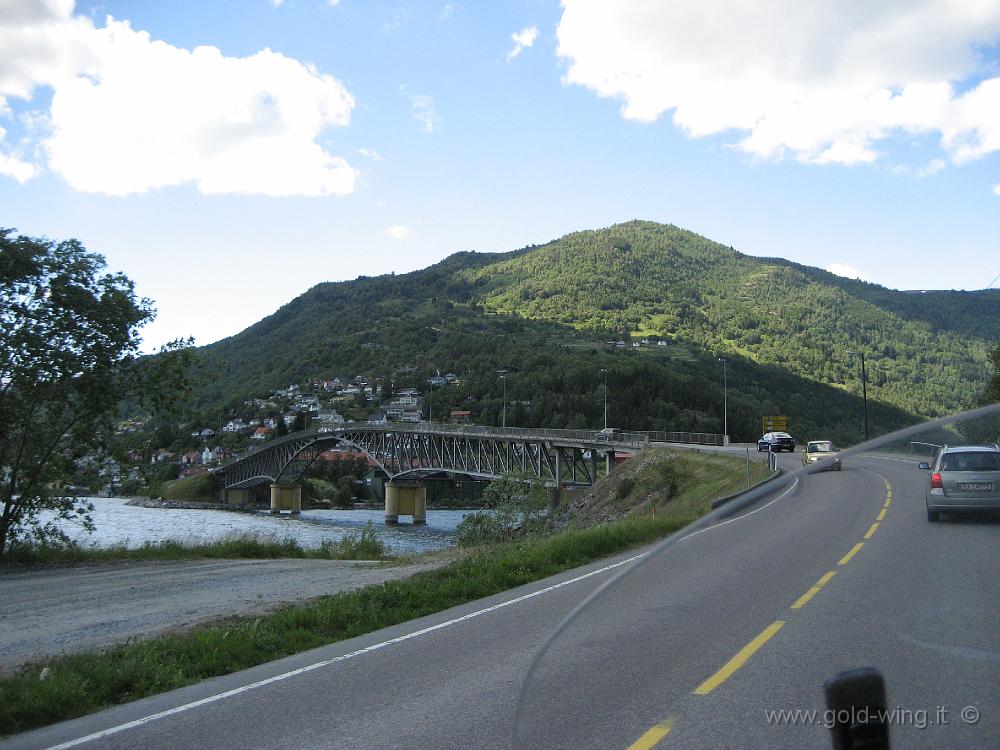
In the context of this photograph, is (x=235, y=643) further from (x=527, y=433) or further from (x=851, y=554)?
(x=527, y=433)

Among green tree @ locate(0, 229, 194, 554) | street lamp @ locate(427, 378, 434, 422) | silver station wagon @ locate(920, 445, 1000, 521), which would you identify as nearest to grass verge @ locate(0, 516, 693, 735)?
silver station wagon @ locate(920, 445, 1000, 521)

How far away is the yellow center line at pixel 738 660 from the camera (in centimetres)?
546

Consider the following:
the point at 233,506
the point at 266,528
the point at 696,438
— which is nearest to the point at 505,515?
the point at 696,438

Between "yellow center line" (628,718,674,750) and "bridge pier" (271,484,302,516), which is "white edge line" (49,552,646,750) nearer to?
"yellow center line" (628,718,674,750)

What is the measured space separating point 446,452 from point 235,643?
82.2 metres

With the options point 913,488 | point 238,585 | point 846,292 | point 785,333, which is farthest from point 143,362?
point 846,292

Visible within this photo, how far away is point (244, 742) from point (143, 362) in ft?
64.6

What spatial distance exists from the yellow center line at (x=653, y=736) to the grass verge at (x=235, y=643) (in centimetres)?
494

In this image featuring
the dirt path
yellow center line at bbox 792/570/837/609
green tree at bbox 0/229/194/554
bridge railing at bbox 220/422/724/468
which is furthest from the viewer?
bridge railing at bbox 220/422/724/468

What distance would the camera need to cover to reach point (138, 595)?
1562 centimetres

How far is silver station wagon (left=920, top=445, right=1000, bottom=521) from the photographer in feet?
12.8

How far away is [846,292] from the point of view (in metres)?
188

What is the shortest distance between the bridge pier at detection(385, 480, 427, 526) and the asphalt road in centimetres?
8611

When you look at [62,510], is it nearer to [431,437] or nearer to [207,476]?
[431,437]
